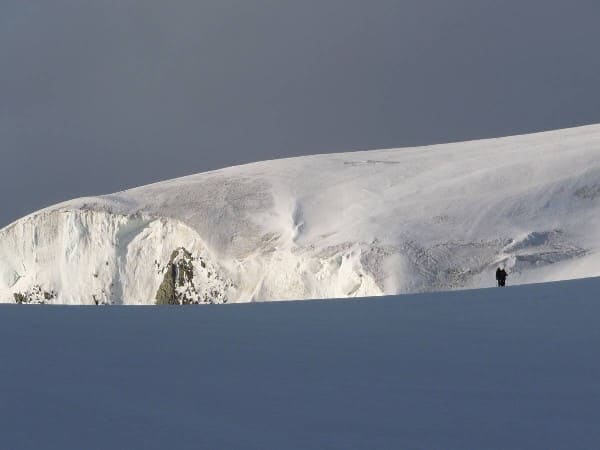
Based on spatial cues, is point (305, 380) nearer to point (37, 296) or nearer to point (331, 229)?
point (331, 229)

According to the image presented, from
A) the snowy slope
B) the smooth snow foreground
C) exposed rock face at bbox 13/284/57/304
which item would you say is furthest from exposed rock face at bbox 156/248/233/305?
the smooth snow foreground

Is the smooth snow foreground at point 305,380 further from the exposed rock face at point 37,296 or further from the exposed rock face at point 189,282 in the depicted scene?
the exposed rock face at point 37,296

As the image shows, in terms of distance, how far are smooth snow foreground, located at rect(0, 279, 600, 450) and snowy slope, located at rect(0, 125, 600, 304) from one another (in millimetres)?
26397

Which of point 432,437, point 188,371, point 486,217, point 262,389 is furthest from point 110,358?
point 486,217

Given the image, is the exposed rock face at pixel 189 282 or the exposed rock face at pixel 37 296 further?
the exposed rock face at pixel 37 296

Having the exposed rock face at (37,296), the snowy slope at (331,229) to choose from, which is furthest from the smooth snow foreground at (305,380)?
the exposed rock face at (37,296)

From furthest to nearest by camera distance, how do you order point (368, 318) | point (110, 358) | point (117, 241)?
1. point (117, 241)
2. point (368, 318)
3. point (110, 358)

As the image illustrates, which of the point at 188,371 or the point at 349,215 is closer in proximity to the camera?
the point at 188,371

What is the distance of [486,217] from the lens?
39.4 m

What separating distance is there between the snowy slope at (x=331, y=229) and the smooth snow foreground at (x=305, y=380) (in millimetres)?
26397

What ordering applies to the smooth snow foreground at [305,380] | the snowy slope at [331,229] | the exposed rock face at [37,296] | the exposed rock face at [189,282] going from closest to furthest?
the smooth snow foreground at [305,380] < the snowy slope at [331,229] < the exposed rock face at [189,282] < the exposed rock face at [37,296]

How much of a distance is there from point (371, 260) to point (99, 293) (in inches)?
712

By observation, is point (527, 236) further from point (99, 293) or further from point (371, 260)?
point (99, 293)

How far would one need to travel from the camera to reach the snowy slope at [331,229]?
37.1 meters
